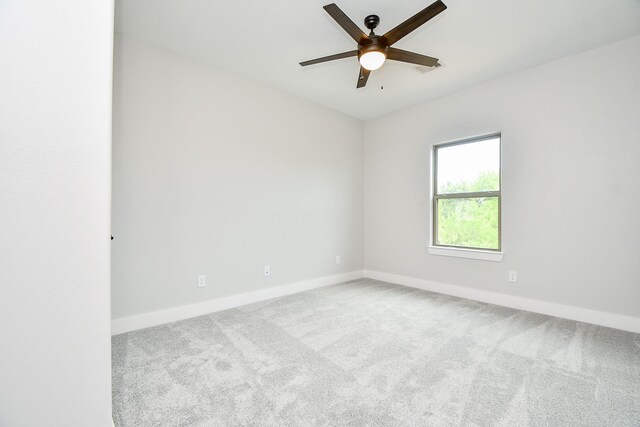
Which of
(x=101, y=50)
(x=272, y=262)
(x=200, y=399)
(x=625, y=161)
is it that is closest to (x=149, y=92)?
(x=101, y=50)

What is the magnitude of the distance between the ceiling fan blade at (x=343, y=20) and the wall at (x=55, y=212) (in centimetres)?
117

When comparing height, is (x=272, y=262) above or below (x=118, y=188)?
below

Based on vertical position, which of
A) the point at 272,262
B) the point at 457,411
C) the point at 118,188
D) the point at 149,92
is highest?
the point at 149,92

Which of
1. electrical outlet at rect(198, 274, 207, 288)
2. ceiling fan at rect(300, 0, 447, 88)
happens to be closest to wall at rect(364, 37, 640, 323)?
ceiling fan at rect(300, 0, 447, 88)

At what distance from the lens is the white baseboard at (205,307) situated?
2.43 metres

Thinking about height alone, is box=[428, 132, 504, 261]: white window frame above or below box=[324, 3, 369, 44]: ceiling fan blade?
below

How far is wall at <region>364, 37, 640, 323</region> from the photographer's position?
2.49 m

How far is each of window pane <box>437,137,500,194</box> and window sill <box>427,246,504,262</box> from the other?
777mm

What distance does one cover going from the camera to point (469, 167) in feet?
11.6

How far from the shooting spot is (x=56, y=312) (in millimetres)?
974

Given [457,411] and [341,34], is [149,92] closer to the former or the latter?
[341,34]

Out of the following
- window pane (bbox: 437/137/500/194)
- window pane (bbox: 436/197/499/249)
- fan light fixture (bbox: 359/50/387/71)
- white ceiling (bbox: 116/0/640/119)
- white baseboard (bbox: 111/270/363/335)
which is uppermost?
white ceiling (bbox: 116/0/640/119)

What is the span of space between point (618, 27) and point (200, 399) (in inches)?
168

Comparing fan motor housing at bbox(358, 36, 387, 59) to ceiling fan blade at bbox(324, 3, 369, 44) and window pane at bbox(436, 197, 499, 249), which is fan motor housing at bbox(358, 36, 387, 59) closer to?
ceiling fan blade at bbox(324, 3, 369, 44)
